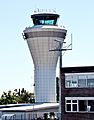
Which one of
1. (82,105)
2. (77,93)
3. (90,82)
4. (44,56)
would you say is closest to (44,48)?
(44,56)

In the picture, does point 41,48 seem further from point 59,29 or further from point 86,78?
point 86,78

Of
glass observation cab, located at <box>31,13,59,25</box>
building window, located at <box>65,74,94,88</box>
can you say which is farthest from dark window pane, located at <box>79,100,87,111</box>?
glass observation cab, located at <box>31,13,59,25</box>

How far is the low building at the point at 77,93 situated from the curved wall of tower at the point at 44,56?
222 ft

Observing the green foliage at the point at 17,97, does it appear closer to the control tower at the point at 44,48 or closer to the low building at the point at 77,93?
the control tower at the point at 44,48

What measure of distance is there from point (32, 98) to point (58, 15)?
3127cm

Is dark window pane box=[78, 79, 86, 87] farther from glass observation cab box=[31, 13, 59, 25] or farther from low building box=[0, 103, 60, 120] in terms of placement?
glass observation cab box=[31, 13, 59, 25]

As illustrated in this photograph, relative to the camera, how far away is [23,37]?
443 ft

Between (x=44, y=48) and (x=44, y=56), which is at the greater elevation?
(x=44, y=48)

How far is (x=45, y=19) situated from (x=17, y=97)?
28.4m

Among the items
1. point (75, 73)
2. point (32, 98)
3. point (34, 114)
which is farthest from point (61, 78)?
point (32, 98)

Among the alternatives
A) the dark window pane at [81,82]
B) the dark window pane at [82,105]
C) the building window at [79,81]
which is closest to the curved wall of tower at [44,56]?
the building window at [79,81]

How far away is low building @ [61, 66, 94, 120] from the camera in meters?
60.2

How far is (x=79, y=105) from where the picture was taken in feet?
199

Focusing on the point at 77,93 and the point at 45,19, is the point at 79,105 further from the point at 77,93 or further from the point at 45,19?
the point at 45,19
